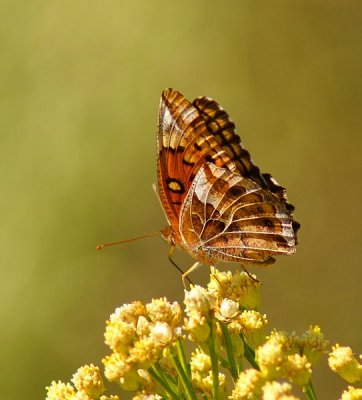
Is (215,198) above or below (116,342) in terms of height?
above

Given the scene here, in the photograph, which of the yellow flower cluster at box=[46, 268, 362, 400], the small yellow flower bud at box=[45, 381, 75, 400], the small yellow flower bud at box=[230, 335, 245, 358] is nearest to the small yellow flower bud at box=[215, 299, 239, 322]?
the yellow flower cluster at box=[46, 268, 362, 400]

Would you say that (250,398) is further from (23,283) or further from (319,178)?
(319,178)

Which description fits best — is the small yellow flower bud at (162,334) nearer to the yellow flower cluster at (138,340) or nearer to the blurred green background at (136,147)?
the yellow flower cluster at (138,340)

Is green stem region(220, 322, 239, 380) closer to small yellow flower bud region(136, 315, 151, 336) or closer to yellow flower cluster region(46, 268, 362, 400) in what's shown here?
yellow flower cluster region(46, 268, 362, 400)

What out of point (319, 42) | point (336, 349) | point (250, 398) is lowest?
point (250, 398)

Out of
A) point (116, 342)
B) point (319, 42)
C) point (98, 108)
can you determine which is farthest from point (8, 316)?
point (319, 42)

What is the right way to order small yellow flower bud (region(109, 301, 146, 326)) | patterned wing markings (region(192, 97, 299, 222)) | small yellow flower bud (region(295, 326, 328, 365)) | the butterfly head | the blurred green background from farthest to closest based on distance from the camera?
the blurred green background, the butterfly head, patterned wing markings (region(192, 97, 299, 222)), small yellow flower bud (region(109, 301, 146, 326)), small yellow flower bud (region(295, 326, 328, 365))

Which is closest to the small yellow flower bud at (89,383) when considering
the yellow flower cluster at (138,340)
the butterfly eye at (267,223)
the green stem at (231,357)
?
the yellow flower cluster at (138,340)

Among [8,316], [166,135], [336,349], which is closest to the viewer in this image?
[336,349]
